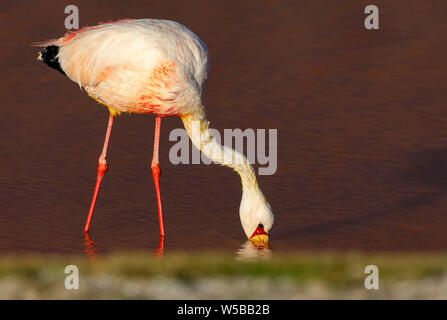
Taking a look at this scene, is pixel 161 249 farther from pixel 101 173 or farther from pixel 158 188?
pixel 101 173

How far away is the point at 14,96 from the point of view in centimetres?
1523

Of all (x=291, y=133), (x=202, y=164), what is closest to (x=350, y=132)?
(x=291, y=133)

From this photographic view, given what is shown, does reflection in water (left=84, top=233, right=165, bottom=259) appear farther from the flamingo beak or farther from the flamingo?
the flamingo beak

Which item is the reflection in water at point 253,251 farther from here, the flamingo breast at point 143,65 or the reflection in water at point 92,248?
the flamingo breast at point 143,65

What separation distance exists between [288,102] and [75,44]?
14.8 feet

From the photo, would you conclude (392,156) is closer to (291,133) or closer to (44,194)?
(291,133)

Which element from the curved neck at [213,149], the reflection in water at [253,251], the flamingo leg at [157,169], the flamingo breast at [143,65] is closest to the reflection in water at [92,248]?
the flamingo leg at [157,169]

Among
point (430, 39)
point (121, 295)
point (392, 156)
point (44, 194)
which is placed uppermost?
point (430, 39)

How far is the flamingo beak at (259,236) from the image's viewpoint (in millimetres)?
10852

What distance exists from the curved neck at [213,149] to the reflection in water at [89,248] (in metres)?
1.43

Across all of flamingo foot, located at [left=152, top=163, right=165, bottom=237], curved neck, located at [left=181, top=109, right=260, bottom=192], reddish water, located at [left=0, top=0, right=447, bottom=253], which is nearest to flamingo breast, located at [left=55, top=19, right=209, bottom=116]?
curved neck, located at [left=181, top=109, right=260, bottom=192]

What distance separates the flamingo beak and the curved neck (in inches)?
18.7

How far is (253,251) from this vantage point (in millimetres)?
10633

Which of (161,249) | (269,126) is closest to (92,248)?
(161,249)
